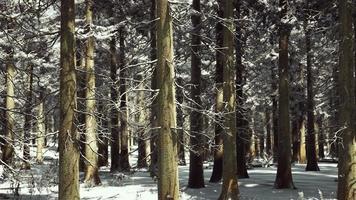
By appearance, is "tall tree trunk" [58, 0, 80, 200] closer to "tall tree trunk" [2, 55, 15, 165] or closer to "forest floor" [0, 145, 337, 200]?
"tall tree trunk" [2, 55, 15, 165]

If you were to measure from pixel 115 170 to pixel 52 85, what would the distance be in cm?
1543

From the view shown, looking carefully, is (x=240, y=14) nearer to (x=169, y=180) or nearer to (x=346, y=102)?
(x=346, y=102)

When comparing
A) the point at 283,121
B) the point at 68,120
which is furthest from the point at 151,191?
the point at 68,120

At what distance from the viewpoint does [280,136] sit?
1780 cm

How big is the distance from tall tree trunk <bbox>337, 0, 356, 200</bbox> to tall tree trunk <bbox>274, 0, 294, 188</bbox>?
13.1 ft

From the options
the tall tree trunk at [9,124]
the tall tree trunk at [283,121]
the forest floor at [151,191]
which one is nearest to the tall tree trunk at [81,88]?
the tall tree trunk at [9,124]

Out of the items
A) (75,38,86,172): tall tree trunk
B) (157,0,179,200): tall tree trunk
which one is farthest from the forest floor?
(157,0,179,200): tall tree trunk

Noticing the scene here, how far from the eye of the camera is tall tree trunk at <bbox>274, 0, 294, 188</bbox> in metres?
17.3

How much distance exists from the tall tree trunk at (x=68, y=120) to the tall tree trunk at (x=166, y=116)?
1.83 meters

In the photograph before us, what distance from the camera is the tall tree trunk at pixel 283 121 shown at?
680 inches

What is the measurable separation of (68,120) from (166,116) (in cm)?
207

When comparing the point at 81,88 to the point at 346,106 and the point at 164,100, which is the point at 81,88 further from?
the point at 346,106

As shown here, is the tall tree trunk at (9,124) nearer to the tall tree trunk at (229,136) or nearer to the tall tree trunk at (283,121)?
the tall tree trunk at (229,136)

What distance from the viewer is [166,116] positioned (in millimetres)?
9617
